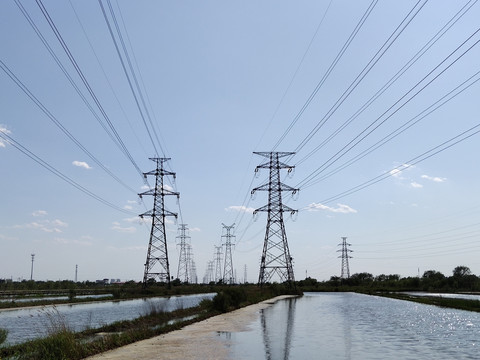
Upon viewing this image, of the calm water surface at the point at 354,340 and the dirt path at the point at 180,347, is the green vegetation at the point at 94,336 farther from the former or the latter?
the calm water surface at the point at 354,340

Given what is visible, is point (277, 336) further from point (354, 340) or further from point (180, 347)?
point (180, 347)

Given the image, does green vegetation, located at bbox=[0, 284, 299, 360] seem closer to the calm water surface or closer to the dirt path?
the dirt path

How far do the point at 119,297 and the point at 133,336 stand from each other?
51.5 metres

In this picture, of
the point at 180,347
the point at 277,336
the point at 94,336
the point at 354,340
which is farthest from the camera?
the point at 277,336

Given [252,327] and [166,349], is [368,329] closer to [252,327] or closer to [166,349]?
[252,327]

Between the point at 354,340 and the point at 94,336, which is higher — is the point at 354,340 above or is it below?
below

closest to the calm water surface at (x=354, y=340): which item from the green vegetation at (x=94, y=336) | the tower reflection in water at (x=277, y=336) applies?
the tower reflection in water at (x=277, y=336)

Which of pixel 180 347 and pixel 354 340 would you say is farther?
pixel 354 340

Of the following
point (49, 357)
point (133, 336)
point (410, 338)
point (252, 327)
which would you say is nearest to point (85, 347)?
point (49, 357)

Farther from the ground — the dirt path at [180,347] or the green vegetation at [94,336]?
the green vegetation at [94,336]

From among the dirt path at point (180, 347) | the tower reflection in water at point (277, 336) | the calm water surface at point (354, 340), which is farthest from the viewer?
the calm water surface at point (354, 340)

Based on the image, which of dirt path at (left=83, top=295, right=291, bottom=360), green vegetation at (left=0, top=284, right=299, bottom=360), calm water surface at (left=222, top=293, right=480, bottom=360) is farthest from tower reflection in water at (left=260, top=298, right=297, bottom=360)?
green vegetation at (left=0, top=284, right=299, bottom=360)

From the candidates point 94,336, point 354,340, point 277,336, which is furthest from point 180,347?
point 354,340

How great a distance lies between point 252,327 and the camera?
97.4ft
